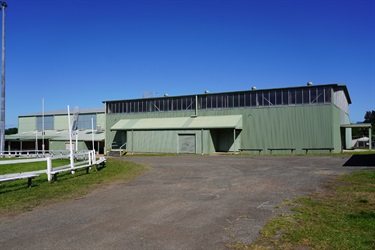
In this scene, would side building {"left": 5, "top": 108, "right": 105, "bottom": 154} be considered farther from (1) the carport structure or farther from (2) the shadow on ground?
(2) the shadow on ground

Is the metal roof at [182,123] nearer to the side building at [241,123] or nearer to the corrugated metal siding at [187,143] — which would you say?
the side building at [241,123]

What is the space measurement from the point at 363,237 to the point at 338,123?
34.4m

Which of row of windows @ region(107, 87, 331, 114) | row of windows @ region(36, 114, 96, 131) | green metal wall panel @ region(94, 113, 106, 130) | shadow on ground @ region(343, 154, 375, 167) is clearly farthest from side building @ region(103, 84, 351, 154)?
row of windows @ region(36, 114, 96, 131)

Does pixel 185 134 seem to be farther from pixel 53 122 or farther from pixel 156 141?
pixel 53 122

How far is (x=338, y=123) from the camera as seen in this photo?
121 feet

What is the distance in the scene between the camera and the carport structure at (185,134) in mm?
37594

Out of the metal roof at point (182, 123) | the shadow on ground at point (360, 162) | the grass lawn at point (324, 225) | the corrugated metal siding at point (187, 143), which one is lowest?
the grass lawn at point (324, 225)

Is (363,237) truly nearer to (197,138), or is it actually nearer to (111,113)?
(197,138)

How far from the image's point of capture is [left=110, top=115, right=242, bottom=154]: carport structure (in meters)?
37.6

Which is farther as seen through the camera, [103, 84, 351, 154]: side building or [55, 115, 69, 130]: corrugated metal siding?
[55, 115, 69, 130]: corrugated metal siding

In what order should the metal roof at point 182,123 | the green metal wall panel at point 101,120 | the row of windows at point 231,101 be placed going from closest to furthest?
the row of windows at point 231,101, the metal roof at point 182,123, the green metal wall panel at point 101,120

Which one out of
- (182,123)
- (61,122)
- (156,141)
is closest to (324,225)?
(182,123)

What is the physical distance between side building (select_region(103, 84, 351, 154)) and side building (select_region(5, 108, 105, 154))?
8398 mm

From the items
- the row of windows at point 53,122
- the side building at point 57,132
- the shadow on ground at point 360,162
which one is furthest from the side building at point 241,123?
the row of windows at point 53,122
